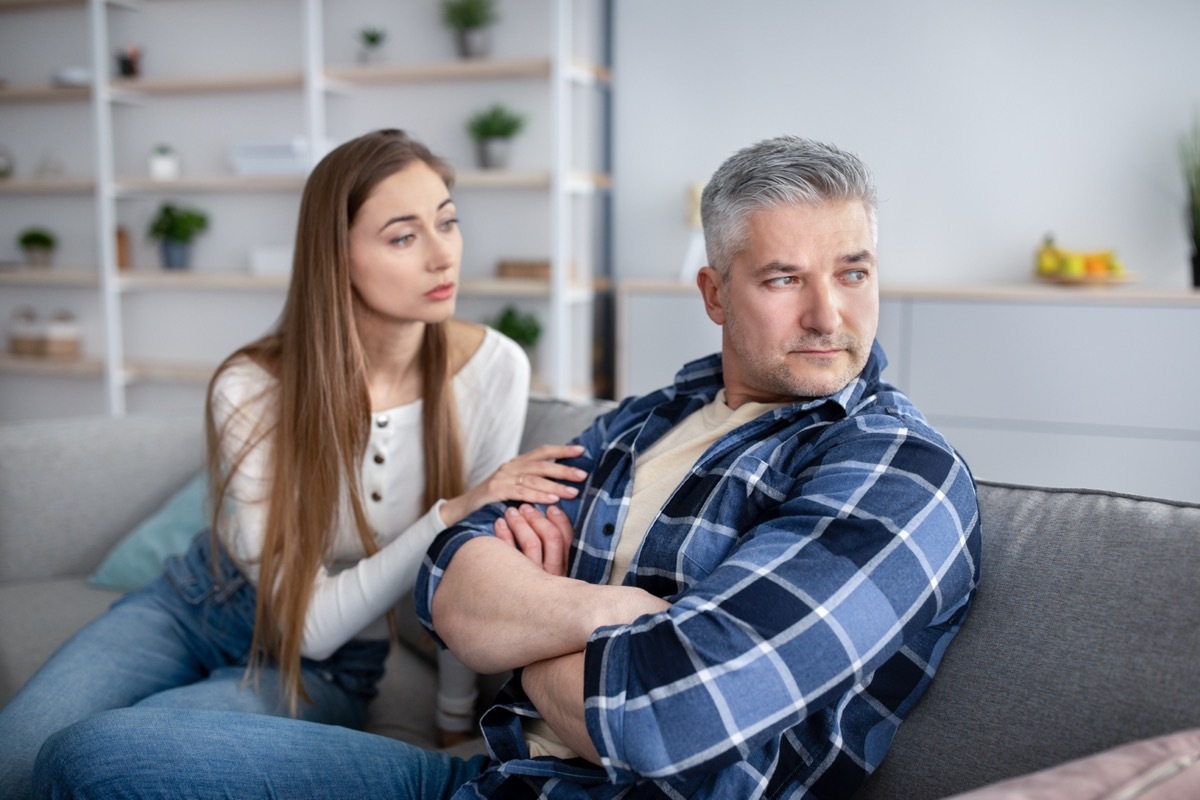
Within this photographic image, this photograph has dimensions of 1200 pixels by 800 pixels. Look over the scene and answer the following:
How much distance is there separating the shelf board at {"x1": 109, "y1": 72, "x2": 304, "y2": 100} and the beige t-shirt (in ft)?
12.0

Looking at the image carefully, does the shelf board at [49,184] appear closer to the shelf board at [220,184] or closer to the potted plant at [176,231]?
the shelf board at [220,184]

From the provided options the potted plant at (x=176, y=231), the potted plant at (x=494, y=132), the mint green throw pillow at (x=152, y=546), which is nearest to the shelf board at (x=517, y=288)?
the potted plant at (x=494, y=132)

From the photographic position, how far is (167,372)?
5.00 m

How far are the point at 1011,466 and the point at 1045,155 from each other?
121 cm

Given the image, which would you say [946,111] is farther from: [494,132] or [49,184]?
[49,184]

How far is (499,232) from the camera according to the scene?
4770 mm

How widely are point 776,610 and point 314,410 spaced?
39.6 inches

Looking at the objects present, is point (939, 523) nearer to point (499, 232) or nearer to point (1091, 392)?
point (1091, 392)

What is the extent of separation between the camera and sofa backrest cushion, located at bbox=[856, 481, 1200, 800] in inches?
43.5

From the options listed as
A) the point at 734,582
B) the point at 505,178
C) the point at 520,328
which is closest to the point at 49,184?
the point at 505,178

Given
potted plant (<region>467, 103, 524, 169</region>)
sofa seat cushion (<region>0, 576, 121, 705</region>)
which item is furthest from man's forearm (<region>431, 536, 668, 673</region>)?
potted plant (<region>467, 103, 524, 169</region>)

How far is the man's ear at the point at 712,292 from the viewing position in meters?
1.44

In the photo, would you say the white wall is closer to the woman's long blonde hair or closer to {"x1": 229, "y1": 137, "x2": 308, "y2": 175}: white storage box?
{"x1": 229, "y1": 137, "x2": 308, "y2": 175}: white storage box

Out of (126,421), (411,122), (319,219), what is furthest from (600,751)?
(411,122)
